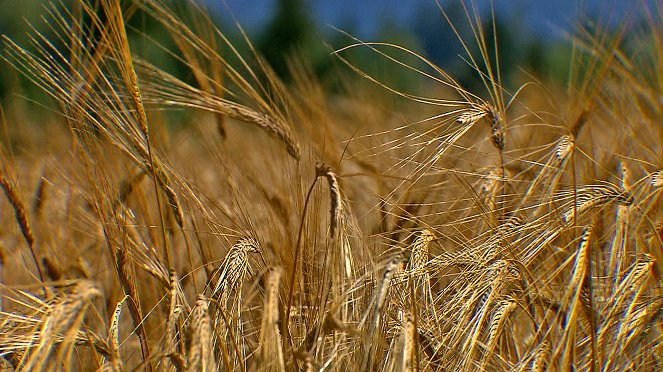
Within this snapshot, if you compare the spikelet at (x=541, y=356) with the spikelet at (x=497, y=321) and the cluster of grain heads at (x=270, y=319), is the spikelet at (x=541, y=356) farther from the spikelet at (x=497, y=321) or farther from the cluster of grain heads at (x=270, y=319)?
the cluster of grain heads at (x=270, y=319)

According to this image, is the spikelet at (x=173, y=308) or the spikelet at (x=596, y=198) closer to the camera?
the spikelet at (x=173, y=308)

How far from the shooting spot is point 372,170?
1666mm

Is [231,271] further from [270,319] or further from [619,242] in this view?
[619,242]

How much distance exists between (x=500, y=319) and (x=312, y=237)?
348mm

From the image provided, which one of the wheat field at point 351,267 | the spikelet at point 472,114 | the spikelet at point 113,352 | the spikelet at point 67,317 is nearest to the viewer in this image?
the spikelet at point 67,317

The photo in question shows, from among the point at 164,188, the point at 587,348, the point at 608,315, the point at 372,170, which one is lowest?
the point at 587,348

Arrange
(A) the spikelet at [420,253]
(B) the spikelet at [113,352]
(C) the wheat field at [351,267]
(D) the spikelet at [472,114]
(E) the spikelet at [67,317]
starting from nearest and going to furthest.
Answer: (E) the spikelet at [67,317], (B) the spikelet at [113,352], (C) the wheat field at [351,267], (A) the spikelet at [420,253], (D) the spikelet at [472,114]

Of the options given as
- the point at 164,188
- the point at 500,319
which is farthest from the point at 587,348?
the point at 164,188

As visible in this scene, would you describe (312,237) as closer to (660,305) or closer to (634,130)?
(660,305)

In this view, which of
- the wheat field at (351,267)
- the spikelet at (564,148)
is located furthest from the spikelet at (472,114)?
the spikelet at (564,148)

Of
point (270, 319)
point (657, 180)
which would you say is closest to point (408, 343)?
point (270, 319)

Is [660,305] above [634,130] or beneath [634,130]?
beneath

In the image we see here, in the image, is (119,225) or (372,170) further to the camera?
(372,170)

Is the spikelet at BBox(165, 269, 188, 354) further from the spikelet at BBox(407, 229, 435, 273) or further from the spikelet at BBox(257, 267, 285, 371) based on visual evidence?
the spikelet at BBox(407, 229, 435, 273)
